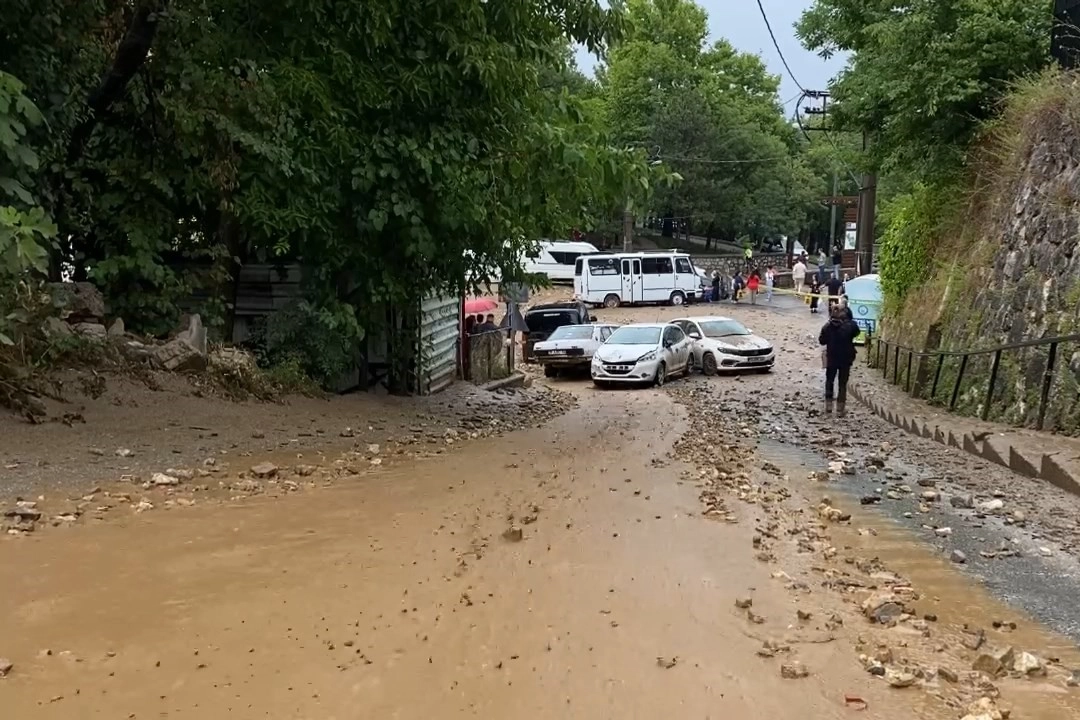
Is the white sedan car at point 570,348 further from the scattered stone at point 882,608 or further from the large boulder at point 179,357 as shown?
the scattered stone at point 882,608

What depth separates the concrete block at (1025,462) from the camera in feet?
30.3

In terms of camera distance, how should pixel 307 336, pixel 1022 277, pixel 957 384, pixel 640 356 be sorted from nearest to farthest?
pixel 1022 277, pixel 307 336, pixel 957 384, pixel 640 356

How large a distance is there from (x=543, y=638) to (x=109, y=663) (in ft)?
6.71

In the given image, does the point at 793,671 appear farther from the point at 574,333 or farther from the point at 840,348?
the point at 574,333

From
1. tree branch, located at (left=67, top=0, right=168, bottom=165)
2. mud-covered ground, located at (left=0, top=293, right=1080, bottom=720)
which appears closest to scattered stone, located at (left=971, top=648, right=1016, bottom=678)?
mud-covered ground, located at (left=0, top=293, right=1080, bottom=720)

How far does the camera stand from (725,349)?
85.9 ft

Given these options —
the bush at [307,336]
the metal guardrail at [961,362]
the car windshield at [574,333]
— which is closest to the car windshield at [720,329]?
the car windshield at [574,333]

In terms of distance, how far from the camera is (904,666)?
4.93m

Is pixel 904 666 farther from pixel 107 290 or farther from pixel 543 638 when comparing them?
pixel 107 290

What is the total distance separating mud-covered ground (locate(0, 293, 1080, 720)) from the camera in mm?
4531

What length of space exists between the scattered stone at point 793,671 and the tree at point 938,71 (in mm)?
15074

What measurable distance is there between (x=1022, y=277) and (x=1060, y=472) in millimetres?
5860

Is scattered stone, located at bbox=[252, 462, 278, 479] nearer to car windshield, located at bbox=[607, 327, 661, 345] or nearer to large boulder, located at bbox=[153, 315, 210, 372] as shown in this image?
large boulder, located at bbox=[153, 315, 210, 372]

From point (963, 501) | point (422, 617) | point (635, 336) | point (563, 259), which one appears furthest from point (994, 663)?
point (563, 259)
